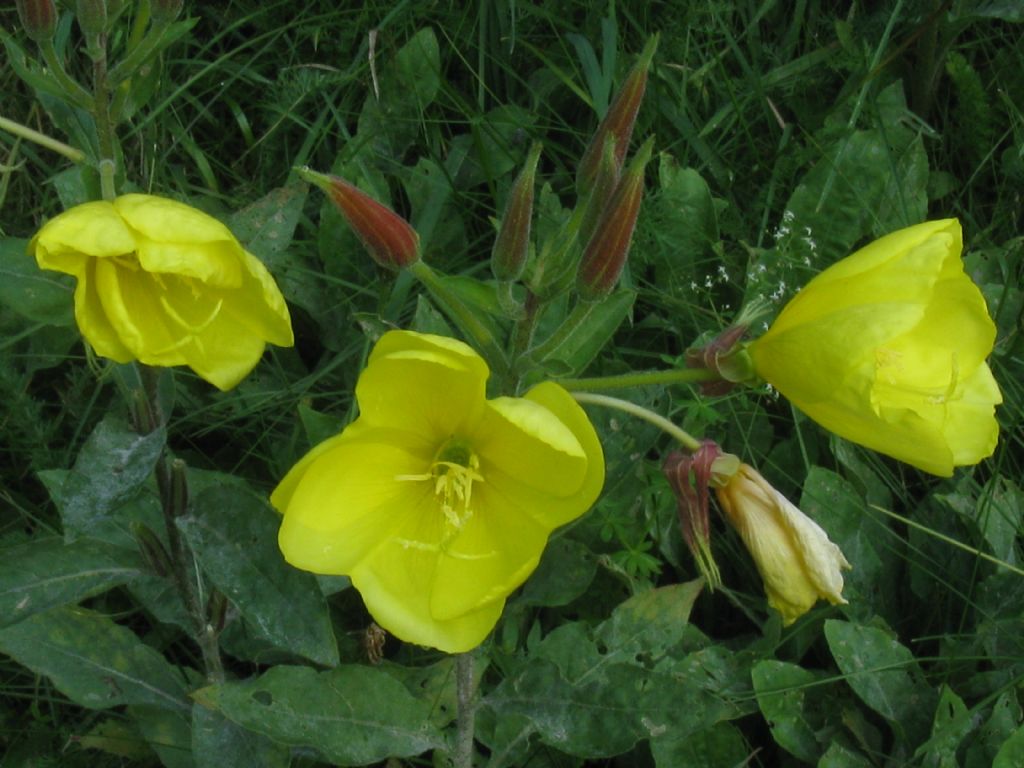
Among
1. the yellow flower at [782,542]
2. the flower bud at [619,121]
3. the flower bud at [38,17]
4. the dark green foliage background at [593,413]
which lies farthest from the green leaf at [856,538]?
the flower bud at [38,17]

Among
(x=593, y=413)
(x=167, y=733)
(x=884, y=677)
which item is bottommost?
(x=167, y=733)

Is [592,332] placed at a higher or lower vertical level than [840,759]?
higher

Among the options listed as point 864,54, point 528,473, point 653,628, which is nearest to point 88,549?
point 528,473

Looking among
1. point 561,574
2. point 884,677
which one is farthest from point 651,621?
point 884,677

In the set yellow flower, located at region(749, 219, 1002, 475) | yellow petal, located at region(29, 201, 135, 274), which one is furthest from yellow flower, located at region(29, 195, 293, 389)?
yellow flower, located at region(749, 219, 1002, 475)

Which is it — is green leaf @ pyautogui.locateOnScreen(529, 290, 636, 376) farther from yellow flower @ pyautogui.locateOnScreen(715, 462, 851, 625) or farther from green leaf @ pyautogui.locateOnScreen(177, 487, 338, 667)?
green leaf @ pyautogui.locateOnScreen(177, 487, 338, 667)

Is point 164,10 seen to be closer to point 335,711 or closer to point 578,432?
point 578,432
